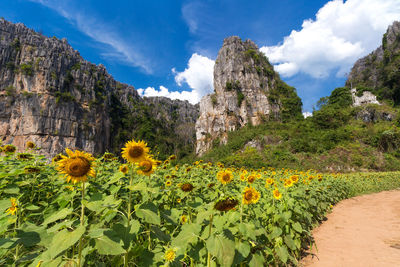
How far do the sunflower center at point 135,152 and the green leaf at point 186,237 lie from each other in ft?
2.42

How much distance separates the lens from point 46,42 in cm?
4369

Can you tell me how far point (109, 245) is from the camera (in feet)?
3.03

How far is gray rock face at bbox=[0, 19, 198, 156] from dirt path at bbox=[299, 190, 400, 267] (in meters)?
39.6

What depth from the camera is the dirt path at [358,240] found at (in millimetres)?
2895

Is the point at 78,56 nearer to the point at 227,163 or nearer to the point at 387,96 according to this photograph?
the point at 227,163

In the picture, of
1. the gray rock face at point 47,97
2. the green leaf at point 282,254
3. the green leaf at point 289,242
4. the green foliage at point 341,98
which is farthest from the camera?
the green foliage at point 341,98

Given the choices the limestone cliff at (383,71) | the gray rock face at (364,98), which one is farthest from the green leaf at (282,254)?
the limestone cliff at (383,71)

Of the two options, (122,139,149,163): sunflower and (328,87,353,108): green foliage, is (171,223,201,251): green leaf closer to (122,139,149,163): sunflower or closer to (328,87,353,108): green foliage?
(122,139,149,163): sunflower

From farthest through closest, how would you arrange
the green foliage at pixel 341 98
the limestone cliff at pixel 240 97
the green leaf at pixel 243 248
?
the limestone cliff at pixel 240 97 → the green foliage at pixel 341 98 → the green leaf at pixel 243 248

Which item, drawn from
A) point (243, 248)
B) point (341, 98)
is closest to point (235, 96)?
point (341, 98)

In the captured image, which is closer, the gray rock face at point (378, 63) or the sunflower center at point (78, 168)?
the sunflower center at point (78, 168)

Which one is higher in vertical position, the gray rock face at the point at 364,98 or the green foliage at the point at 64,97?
the gray rock face at the point at 364,98

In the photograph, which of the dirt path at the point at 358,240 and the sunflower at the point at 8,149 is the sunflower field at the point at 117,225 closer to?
the sunflower at the point at 8,149

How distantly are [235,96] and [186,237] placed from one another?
48.0m
